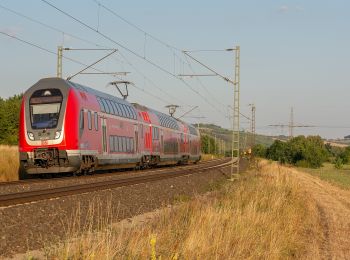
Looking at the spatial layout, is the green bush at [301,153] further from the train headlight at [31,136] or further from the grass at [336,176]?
the train headlight at [31,136]

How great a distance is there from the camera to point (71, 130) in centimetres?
2077

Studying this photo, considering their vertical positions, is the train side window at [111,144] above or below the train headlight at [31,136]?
below

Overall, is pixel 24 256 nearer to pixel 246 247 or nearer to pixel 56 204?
pixel 246 247

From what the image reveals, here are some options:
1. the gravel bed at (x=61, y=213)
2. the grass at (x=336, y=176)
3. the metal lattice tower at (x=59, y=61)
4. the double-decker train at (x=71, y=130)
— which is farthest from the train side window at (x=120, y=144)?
the grass at (x=336, y=176)

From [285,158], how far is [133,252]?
4104 inches

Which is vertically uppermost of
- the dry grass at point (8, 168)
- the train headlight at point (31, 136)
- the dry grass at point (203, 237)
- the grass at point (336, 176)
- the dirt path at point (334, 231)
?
the train headlight at point (31, 136)

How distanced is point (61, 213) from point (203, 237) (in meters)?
4.27

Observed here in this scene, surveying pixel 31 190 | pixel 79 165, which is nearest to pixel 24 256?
pixel 31 190

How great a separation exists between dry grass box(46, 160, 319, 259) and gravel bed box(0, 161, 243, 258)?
0.48m

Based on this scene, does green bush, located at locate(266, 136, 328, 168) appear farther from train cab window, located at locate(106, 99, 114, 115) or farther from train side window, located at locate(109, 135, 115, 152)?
train side window, located at locate(109, 135, 115, 152)

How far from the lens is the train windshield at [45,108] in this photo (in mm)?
20953

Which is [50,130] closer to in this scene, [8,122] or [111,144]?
[111,144]

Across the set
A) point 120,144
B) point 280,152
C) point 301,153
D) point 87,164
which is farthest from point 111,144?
point 280,152

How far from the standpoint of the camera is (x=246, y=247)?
9.14m
